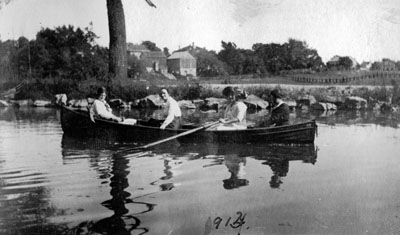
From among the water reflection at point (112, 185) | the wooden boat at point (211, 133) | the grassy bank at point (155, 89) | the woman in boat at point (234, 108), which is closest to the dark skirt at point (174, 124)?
the wooden boat at point (211, 133)

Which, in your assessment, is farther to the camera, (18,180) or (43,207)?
(18,180)

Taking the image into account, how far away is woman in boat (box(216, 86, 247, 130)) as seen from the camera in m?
8.31

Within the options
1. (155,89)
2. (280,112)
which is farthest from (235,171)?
(155,89)

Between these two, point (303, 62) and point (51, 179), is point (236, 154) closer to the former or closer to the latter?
point (51, 179)

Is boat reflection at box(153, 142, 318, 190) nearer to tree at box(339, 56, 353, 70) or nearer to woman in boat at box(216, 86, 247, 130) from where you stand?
woman in boat at box(216, 86, 247, 130)

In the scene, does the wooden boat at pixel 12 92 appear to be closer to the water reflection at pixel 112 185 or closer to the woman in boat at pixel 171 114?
the water reflection at pixel 112 185

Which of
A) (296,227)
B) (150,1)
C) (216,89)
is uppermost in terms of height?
(150,1)

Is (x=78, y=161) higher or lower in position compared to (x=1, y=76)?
lower

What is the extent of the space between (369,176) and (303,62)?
33055mm

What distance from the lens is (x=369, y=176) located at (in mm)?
6441

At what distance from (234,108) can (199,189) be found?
131 inches

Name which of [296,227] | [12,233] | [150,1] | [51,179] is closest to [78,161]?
[51,179]

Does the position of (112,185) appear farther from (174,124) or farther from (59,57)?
(59,57)

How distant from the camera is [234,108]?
850 cm
